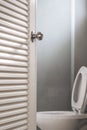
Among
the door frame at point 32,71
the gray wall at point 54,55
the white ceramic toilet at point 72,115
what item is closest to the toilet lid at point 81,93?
the white ceramic toilet at point 72,115

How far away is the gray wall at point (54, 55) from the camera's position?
2625mm

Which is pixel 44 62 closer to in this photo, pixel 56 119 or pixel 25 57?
pixel 56 119

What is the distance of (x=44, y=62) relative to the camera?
104 inches

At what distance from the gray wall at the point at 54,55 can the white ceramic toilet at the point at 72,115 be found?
353mm

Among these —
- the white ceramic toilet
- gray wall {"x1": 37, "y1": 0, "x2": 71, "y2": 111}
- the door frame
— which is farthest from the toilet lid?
the door frame

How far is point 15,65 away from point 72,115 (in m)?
1.12

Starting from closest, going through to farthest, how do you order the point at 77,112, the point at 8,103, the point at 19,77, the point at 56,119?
the point at 8,103, the point at 19,77, the point at 56,119, the point at 77,112

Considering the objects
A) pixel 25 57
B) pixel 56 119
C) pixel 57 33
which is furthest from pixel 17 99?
pixel 57 33

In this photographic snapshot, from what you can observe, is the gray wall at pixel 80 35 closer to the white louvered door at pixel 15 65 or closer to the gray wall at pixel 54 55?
the gray wall at pixel 54 55

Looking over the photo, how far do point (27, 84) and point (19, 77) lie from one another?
9 cm

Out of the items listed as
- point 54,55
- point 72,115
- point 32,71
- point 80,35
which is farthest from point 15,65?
point 80,35

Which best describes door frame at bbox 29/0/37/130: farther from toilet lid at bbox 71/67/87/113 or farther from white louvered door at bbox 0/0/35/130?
toilet lid at bbox 71/67/87/113

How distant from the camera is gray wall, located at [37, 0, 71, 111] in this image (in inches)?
103

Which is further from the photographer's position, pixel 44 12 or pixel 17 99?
pixel 44 12
